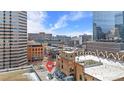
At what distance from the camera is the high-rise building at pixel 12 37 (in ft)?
10.3

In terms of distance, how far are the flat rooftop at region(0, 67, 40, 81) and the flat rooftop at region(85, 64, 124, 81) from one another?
84 centimetres

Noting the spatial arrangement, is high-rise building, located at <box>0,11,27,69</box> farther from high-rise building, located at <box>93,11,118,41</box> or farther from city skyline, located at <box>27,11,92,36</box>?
high-rise building, located at <box>93,11,118,41</box>

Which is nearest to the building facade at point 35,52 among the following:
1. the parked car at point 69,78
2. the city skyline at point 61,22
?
the city skyline at point 61,22

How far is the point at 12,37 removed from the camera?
125 inches

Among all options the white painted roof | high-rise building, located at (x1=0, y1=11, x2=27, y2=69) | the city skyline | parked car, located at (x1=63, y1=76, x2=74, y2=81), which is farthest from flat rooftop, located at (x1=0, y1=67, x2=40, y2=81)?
the white painted roof

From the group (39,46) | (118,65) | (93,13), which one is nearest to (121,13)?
(93,13)

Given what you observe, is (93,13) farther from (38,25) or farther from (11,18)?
(11,18)

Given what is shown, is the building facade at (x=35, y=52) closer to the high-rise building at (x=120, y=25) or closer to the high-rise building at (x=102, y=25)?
the high-rise building at (x=102, y=25)

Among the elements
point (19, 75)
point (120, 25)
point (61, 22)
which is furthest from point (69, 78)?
point (120, 25)

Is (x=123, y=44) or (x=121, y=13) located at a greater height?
(x=121, y=13)

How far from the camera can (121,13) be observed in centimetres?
313
